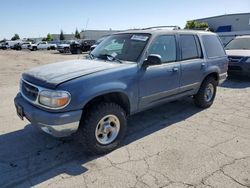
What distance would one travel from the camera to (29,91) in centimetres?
385

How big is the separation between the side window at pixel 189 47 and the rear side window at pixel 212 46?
1.45ft

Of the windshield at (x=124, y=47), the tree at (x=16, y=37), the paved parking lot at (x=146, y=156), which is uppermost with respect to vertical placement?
the tree at (x=16, y=37)

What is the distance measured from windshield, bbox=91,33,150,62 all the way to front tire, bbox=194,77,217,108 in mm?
2221

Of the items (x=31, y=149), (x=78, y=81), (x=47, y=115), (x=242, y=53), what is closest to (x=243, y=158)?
(x=78, y=81)

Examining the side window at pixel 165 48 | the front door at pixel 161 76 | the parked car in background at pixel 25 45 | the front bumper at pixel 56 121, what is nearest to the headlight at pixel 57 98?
the front bumper at pixel 56 121

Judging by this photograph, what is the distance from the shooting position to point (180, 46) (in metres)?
5.13

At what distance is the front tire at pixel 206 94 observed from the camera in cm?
601

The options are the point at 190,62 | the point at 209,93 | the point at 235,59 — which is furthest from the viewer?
the point at 235,59

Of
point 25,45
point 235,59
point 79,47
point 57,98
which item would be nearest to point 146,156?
point 57,98

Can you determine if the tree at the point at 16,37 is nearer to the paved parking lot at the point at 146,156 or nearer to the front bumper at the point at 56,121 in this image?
the paved parking lot at the point at 146,156

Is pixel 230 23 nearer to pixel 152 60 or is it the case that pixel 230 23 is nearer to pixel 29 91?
pixel 152 60

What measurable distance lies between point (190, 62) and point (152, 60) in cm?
148

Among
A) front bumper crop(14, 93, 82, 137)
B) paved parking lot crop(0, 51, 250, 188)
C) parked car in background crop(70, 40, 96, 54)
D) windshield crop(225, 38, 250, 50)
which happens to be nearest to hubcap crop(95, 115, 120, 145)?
paved parking lot crop(0, 51, 250, 188)

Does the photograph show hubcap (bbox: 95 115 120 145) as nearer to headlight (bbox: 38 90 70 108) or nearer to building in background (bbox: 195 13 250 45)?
headlight (bbox: 38 90 70 108)
